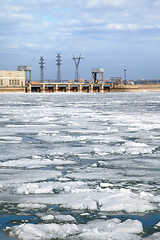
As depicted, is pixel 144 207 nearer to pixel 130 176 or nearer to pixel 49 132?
pixel 130 176

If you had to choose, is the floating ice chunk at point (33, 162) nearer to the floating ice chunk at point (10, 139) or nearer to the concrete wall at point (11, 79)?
the floating ice chunk at point (10, 139)

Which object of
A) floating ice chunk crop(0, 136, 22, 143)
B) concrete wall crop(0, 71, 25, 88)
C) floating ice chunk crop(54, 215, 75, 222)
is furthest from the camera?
concrete wall crop(0, 71, 25, 88)

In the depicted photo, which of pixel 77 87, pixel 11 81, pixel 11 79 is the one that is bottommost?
pixel 77 87

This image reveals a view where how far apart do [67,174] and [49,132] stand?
514 centimetres

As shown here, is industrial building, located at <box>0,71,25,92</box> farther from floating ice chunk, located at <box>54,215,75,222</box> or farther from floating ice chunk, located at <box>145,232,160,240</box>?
floating ice chunk, located at <box>145,232,160,240</box>

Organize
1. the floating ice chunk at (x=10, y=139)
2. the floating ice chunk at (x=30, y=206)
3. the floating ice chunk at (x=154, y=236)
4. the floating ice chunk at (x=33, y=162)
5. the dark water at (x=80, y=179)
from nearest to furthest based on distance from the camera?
the floating ice chunk at (x=154, y=236) < the dark water at (x=80, y=179) < the floating ice chunk at (x=30, y=206) < the floating ice chunk at (x=33, y=162) < the floating ice chunk at (x=10, y=139)

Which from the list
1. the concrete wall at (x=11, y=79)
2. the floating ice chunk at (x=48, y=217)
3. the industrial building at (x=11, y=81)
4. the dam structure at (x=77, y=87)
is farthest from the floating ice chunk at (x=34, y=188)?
the dam structure at (x=77, y=87)

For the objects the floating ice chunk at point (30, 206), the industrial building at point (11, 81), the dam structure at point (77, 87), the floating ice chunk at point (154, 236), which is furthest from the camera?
the dam structure at point (77, 87)

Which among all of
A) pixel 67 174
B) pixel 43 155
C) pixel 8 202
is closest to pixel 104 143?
pixel 43 155

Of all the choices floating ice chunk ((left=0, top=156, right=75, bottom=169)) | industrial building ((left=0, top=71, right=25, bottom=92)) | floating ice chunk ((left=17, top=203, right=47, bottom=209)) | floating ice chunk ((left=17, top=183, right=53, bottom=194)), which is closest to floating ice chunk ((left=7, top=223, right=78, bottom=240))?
floating ice chunk ((left=17, top=203, right=47, bottom=209))

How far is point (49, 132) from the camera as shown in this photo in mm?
10398

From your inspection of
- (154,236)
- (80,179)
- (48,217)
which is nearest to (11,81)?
(80,179)

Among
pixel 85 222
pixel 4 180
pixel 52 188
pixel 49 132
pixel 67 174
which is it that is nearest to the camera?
pixel 85 222

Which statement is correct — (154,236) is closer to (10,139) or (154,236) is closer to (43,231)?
(43,231)
